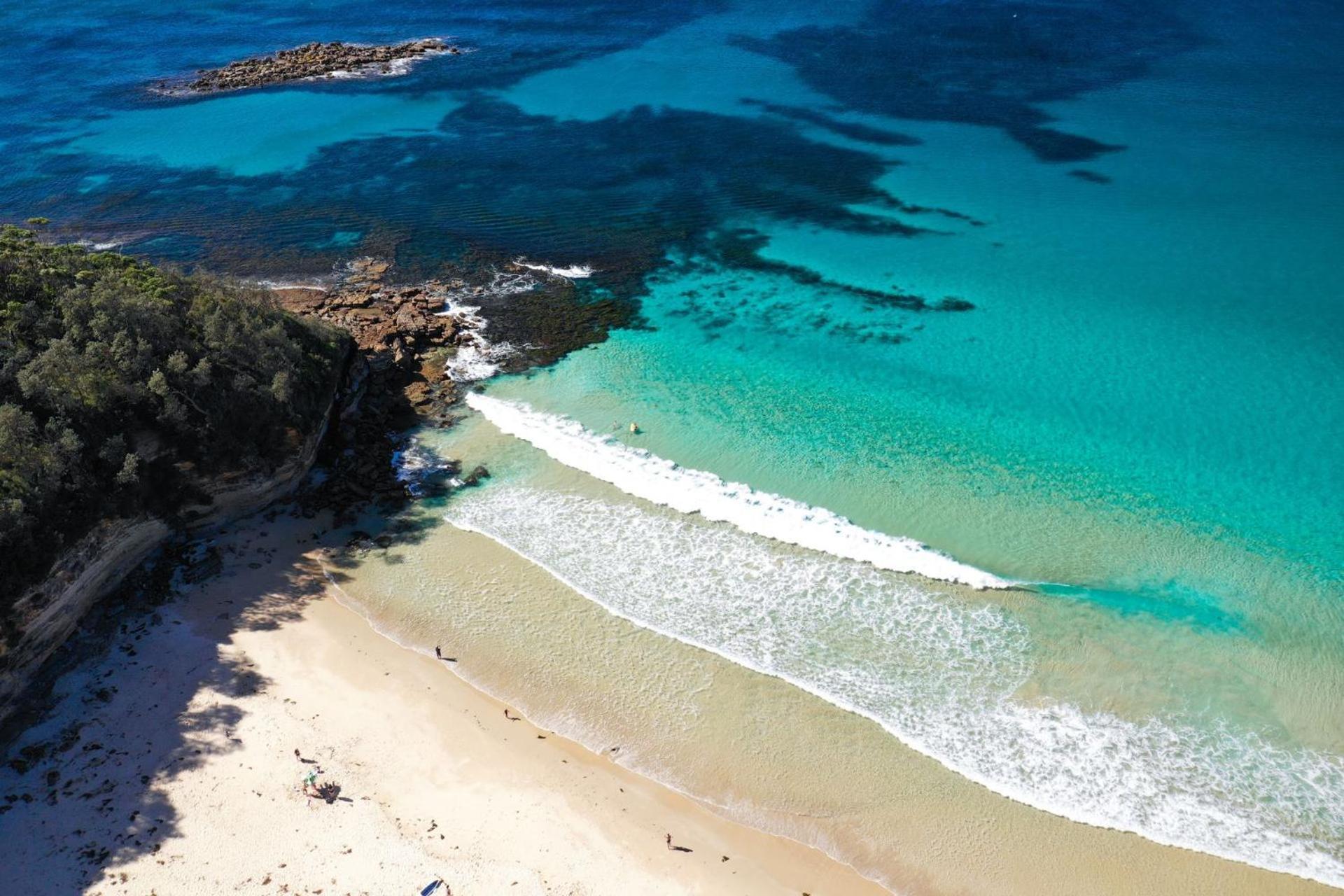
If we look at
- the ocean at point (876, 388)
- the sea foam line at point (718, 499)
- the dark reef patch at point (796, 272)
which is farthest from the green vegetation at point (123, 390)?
the dark reef patch at point (796, 272)

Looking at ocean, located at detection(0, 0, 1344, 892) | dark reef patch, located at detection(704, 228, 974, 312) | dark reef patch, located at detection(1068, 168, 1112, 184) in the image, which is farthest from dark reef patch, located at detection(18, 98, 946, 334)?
dark reef patch, located at detection(1068, 168, 1112, 184)

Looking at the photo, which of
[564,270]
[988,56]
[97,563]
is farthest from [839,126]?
[97,563]

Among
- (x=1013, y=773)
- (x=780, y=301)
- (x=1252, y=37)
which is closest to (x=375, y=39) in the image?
(x=780, y=301)

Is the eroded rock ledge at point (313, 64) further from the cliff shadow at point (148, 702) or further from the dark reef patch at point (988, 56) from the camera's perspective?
the cliff shadow at point (148, 702)

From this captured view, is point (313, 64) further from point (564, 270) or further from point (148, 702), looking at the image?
point (148, 702)

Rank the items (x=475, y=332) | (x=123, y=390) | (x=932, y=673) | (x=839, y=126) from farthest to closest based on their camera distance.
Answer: (x=839, y=126) → (x=475, y=332) → (x=123, y=390) → (x=932, y=673)

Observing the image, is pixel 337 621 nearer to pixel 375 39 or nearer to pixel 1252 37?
pixel 375 39
